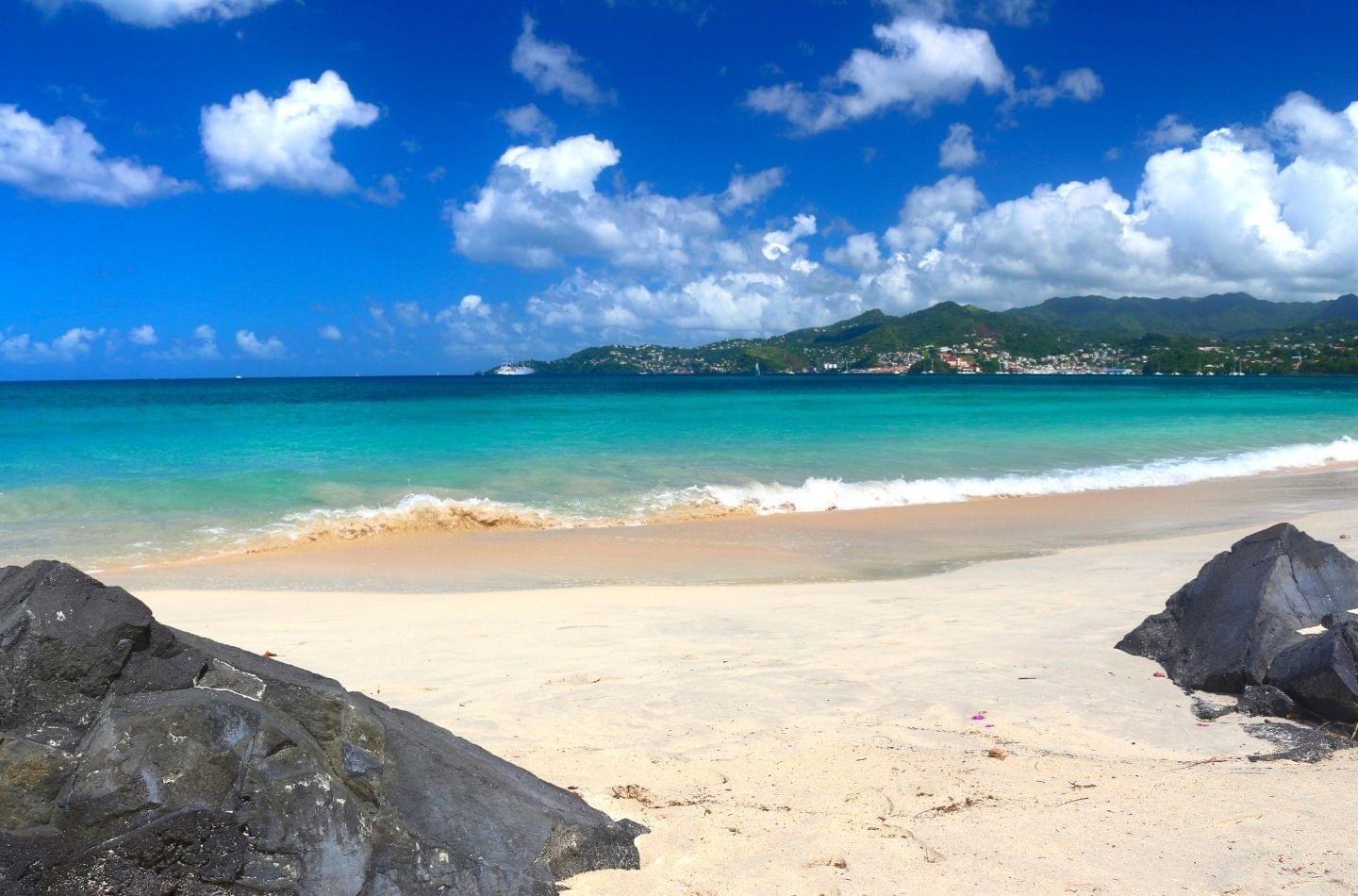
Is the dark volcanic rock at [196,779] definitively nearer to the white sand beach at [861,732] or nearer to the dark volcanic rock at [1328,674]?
the white sand beach at [861,732]

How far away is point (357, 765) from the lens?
325 centimetres

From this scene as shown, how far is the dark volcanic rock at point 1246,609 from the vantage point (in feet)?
20.2

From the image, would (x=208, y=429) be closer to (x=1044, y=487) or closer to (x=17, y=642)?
(x=1044, y=487)

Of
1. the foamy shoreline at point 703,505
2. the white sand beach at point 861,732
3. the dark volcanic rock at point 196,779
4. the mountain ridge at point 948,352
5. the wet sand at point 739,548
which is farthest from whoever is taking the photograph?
the mountain ridge at point 948,352

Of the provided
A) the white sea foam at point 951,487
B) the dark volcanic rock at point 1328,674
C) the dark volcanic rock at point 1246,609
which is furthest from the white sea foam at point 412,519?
the dark volcanic rock at point 1328,674

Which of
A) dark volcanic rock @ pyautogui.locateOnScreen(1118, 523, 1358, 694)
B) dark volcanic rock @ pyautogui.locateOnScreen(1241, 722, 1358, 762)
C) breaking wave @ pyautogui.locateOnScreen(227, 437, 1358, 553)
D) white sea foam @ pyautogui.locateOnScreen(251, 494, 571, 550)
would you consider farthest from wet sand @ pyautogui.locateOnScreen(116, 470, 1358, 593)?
dark volcanic rock @ pyautogui.locateOnScreen(1241, 722, 1358, 762)

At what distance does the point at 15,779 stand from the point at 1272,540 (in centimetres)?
790

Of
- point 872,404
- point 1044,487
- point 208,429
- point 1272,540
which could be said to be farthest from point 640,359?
point 1272,540

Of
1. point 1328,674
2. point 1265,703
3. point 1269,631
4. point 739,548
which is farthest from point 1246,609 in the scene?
point 739,548

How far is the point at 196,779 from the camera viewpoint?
2771mm

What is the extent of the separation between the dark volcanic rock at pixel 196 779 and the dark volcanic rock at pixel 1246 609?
507 cm

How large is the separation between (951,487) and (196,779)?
20.1m

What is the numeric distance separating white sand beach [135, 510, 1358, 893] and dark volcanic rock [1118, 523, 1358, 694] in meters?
0.31

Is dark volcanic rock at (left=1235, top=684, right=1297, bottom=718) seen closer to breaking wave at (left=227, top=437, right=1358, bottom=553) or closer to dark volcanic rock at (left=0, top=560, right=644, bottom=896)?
dark volcanic rock at (left=0, top=560, right=644, bottom=896)
